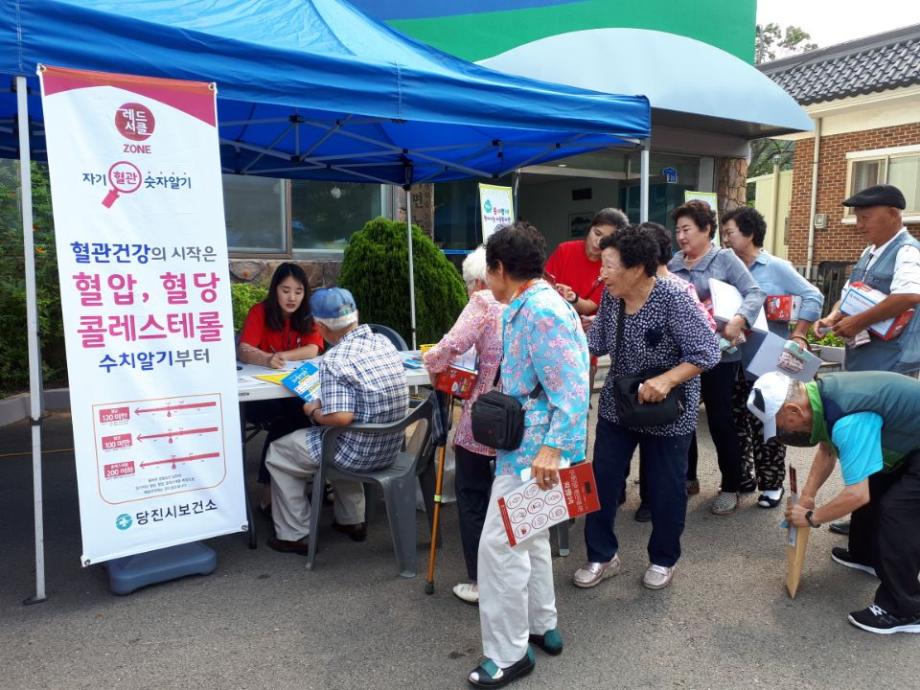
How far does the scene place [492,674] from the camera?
2406 mm

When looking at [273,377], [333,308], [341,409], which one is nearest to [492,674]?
[341,409]

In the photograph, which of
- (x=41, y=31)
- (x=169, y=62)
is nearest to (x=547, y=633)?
(x=169, y=62)

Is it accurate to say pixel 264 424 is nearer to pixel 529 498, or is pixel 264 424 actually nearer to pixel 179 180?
pixel 179 180

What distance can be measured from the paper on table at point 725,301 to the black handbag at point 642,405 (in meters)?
0.92

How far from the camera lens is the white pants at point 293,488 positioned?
3334 millimetres

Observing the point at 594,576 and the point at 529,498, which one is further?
the point at 594,576

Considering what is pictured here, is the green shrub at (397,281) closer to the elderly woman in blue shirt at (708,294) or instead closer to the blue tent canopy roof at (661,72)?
the blue tent canopy roof at (661,72)

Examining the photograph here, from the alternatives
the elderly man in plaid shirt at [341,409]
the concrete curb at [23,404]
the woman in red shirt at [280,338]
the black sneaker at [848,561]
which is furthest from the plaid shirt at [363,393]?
the concrete curb at [23,404]

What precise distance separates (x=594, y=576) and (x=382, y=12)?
22.7 ft

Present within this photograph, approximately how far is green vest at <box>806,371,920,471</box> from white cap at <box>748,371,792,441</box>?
121 mm

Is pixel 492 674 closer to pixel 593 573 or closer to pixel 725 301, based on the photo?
pixel 593 573

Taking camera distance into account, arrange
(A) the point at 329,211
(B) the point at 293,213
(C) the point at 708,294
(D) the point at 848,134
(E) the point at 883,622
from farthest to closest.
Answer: (D) the point at 848,134
(A) the point at 329,211
(B) the point at 293,213
(C) the point at 708,294
(E) the point at 883,622

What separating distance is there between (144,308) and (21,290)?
409cm

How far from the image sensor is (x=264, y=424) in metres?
4.38
